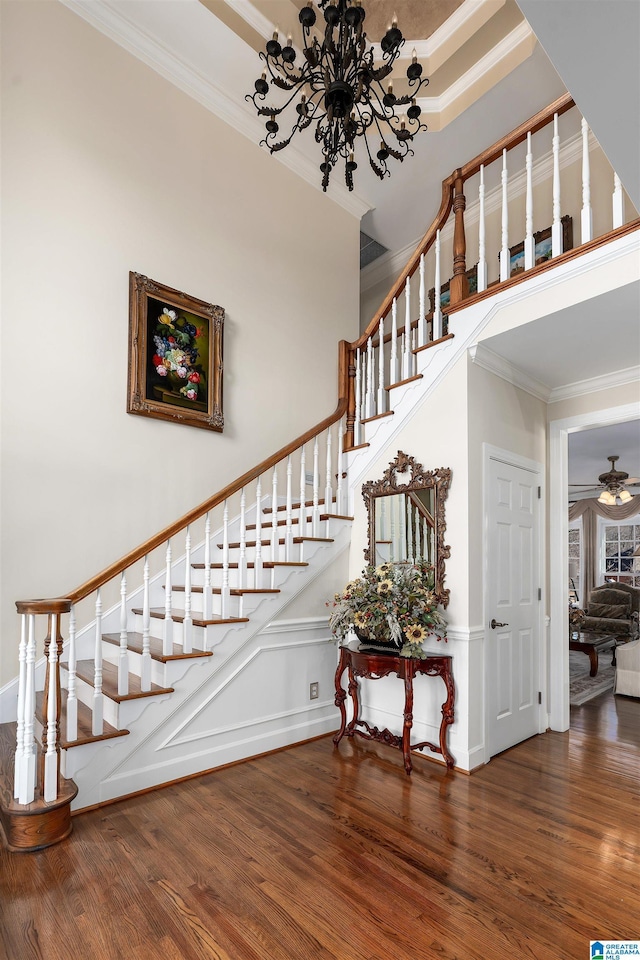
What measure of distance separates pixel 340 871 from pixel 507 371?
10.9 ft

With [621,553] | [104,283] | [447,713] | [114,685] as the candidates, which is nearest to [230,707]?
[114,685]

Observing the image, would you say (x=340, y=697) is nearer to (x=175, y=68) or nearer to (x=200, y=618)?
(x=200, y=618)

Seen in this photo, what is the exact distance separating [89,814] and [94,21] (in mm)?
5233

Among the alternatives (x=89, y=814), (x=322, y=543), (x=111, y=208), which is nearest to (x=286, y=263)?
(x=111, y=208)

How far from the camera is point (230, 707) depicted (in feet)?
11.3

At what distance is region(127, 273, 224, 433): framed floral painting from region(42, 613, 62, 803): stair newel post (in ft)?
6.07

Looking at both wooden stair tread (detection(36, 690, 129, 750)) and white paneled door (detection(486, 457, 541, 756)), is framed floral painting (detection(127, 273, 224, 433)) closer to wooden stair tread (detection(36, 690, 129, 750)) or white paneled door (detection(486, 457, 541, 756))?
wooden stair tread (detection(36, 690, 129, 750))

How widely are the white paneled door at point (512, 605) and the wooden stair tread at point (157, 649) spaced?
1.99 m

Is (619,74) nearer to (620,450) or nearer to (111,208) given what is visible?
(111,208)

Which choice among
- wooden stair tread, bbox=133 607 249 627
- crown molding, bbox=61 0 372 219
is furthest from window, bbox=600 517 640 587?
wooden stair tread, bbox=133 607 249 627

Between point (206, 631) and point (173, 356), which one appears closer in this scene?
point (206, 631)

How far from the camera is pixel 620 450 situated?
8031mm

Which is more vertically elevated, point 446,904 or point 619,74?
point 619,74

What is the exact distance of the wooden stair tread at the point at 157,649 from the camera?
3.14m
